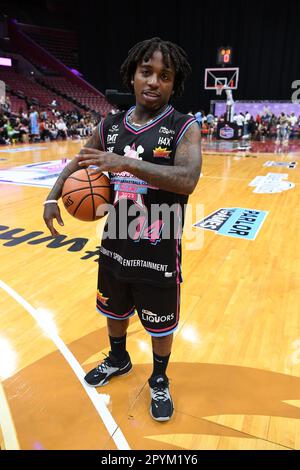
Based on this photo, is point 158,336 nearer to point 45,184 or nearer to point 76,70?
point 45,184

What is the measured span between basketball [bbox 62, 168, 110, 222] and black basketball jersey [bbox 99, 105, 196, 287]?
5 centimetres

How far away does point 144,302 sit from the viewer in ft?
5.18

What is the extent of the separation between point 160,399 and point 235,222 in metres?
3.25

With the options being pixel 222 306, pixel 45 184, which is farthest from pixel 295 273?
pixel 45 184

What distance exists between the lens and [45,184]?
6.54 meters

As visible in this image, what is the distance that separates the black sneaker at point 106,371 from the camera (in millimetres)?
1860

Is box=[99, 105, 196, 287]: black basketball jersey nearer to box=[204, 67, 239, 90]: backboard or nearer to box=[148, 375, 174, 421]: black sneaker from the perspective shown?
box=[148, 375, 174, 421]: black sneaker

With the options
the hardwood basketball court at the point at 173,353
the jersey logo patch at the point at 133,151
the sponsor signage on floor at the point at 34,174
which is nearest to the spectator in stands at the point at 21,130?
the sponsor signage on floor at the point at 34,174

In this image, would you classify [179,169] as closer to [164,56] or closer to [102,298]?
[164,56]

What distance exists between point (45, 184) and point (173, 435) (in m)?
5.65

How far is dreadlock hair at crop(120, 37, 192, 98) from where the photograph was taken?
54.6 inches

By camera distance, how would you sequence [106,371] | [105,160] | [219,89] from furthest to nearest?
[219,89], [106,371], [105,160]

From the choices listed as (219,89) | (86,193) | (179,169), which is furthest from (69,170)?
(219,89)

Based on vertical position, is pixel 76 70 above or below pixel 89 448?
above
